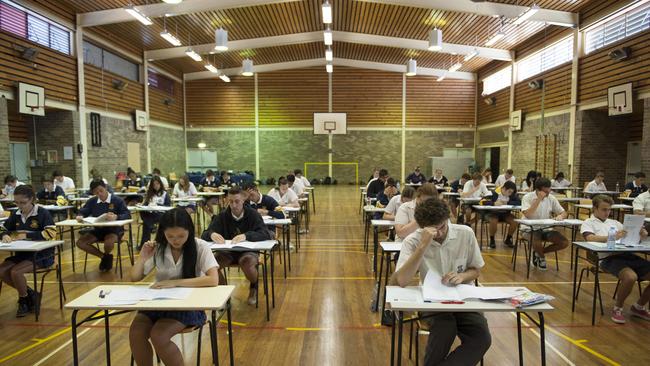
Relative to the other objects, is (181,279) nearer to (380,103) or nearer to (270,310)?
(270,310)

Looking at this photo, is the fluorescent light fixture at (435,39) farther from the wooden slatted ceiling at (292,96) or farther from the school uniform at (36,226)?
the school uniform at (36,226)

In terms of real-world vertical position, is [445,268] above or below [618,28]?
below

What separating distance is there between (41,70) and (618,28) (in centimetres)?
1666

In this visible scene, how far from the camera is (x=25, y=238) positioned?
186 inches

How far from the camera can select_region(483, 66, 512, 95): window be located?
1881cm

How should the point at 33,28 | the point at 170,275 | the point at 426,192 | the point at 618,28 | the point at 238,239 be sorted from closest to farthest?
the point at 170,275
the point at 426,192
the point at 238,239
the point at 33,28
the point at 618,28

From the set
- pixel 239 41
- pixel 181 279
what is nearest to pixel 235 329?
pixel 181 279

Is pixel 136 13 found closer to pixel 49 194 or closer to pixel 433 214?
pixel 49 194

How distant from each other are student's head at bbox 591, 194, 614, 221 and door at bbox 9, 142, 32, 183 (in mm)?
14504

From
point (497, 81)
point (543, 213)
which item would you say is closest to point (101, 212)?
point (543, 213)

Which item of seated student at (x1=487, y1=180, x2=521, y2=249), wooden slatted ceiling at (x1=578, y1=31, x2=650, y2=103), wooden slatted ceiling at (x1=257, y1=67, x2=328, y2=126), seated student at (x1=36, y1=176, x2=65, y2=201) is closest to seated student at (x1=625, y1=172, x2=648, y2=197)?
wooden slatted ceiling at (x1=578, y1=31, x2=650, y2=103)

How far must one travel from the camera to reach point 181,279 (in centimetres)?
290

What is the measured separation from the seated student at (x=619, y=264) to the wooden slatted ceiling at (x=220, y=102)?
817 inches

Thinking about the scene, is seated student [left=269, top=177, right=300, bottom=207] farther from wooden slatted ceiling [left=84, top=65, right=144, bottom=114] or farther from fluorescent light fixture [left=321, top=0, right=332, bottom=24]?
wooden slatted ceiling [left=84, top=65, right=144, bottom=114]
